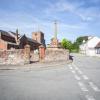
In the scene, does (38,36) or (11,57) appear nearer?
(11,57)

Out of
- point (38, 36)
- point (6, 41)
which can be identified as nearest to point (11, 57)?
point (6, 41)

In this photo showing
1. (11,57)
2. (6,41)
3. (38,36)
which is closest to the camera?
(11,57)

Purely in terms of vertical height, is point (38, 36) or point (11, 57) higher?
point (38, 36)

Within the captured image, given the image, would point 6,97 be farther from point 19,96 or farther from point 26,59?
point 26,59

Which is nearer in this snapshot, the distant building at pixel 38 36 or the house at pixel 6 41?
the house at pixel 6 41

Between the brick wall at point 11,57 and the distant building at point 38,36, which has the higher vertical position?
the distant building at point 38,36

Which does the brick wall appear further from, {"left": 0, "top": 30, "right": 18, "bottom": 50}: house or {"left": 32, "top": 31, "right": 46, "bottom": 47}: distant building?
{"left": 32, "top": 31, "right": 46, "bottom": 47}: distant building

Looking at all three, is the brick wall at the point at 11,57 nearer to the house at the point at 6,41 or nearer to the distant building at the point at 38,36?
the house at the point at 6,41

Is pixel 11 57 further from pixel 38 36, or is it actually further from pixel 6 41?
pixel 38 36

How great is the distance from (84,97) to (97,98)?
48cm

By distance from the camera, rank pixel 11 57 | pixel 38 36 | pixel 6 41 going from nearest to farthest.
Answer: pixel 11 57 < pixel 6 41 < pixel 38 36

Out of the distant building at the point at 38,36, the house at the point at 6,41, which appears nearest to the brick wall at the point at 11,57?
the house at the point at 6,41

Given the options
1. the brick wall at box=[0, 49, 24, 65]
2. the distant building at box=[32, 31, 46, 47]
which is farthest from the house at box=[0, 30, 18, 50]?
the distant building at box=[32, 31, 46, 47]

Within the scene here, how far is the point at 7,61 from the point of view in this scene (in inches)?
1043
